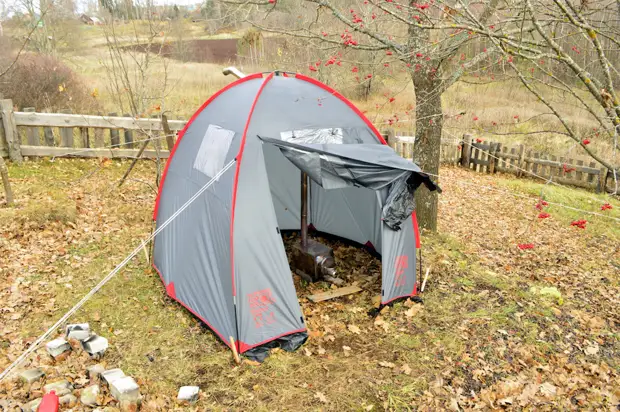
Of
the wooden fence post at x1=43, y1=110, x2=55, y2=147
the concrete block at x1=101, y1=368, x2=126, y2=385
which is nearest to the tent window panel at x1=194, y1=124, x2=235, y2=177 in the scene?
the concrete block at x1=101, y1=368, x2=126, y2=385

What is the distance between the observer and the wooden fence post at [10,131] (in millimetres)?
8508

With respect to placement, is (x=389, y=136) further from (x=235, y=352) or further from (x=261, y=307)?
(x=235, y=352)

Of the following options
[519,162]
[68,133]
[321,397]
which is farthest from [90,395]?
[519,162]

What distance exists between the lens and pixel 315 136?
17.7ft

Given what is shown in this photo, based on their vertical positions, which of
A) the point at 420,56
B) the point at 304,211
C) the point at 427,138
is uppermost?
the point at 420,56

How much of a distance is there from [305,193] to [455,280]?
2.38 m

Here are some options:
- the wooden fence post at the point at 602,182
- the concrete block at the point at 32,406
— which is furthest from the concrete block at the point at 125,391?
the wooden fence post at the point at 602,182

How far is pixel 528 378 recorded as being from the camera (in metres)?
4.27

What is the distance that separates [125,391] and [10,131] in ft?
24.1

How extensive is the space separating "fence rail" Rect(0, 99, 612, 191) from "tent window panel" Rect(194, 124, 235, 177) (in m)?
1.92

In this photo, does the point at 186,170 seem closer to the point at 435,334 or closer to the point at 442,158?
the point at 435,334

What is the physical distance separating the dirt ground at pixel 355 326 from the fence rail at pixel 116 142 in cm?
144

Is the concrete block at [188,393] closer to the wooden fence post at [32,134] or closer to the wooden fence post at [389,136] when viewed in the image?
the wooden fence post at [32,134]

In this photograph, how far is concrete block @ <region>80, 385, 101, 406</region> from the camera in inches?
141
